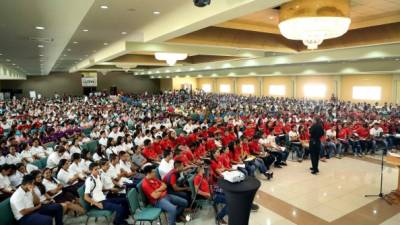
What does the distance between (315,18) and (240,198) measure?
11.3ft

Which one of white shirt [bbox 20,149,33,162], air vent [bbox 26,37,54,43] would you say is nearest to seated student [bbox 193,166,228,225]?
white shirt [bbox 20,149,33,162]

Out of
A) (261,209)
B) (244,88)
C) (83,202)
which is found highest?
(244,88)

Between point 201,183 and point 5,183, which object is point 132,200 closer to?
point 201,183

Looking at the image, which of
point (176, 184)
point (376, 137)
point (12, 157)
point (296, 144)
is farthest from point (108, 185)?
point (376, 137)

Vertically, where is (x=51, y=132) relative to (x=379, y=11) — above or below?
below

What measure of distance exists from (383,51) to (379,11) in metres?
4.33

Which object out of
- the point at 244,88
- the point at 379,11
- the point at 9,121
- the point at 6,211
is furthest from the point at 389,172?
the point at 244,88

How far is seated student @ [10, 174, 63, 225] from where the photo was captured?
4.37m

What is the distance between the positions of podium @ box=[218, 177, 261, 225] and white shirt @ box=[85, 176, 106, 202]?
8.05 ft

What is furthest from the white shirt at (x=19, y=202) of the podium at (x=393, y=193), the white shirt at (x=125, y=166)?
the podium at (x=393, y=193)

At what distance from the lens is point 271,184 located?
24.0 feet

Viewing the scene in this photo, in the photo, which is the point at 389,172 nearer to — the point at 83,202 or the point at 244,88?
the point at 83,202

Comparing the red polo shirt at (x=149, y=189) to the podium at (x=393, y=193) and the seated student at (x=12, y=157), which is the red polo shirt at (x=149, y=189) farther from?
the podium at (x=393, y=193)

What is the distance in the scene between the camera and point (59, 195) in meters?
5.45
